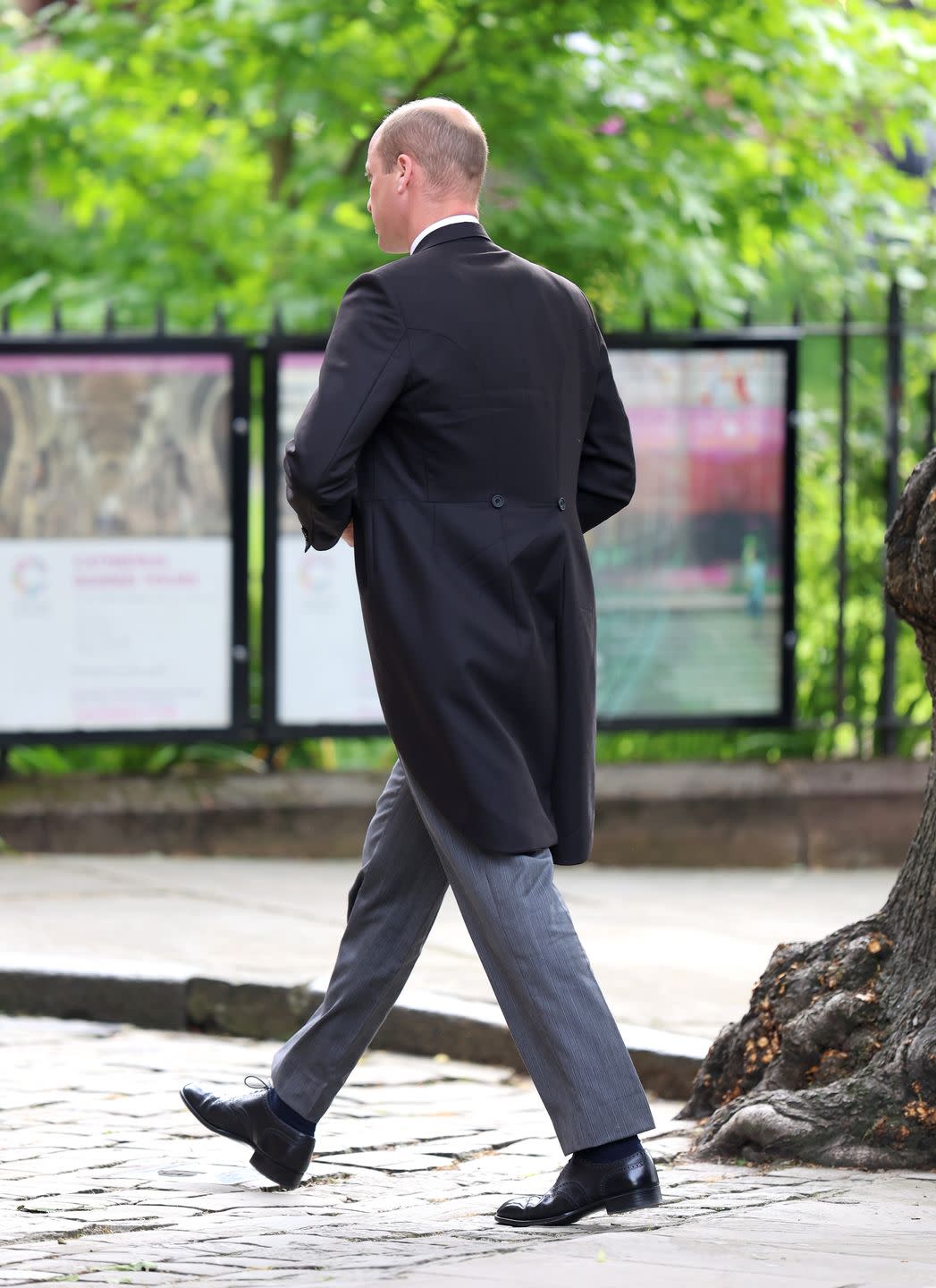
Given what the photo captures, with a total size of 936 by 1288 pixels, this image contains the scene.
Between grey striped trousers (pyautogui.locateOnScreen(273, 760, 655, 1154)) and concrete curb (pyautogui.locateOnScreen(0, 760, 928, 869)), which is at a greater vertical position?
grey striped trousers (pyautogui.locateOnScreen(273, 760, 655, 1154))

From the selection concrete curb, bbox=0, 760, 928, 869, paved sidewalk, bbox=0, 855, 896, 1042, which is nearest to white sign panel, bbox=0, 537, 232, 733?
concrete curb, bbox=0, 760, 928, 869

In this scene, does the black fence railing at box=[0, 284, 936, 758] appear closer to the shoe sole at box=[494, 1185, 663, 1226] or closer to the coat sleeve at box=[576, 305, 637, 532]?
the coat sleeve at box=[576, 305, 637, 532]

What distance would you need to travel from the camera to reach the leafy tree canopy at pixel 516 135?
29.7 feet

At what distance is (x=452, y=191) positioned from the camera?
3754mm

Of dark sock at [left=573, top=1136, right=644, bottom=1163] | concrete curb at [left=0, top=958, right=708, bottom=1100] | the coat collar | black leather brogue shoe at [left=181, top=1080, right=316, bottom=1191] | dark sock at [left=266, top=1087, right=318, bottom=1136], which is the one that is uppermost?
the coat collar

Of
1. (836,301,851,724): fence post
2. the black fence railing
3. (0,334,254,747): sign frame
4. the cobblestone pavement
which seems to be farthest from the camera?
(836,301,851,724): fence post

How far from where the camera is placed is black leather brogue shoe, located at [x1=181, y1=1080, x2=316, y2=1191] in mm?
3936

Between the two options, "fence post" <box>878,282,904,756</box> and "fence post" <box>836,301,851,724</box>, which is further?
"fence post" <box>878,282,904,756</box>

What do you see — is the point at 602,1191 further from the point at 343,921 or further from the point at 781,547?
the point at 781,547

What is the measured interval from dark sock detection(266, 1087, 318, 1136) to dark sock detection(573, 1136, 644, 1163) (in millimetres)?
610

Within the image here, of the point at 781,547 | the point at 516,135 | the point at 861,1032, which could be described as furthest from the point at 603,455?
the point at 516,135

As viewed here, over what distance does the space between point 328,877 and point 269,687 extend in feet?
2.65

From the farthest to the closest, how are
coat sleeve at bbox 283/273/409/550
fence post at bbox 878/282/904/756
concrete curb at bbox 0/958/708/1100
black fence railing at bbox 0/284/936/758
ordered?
fence post at bbox 878/282/904/756 → black fence railing at bbox 0/284/936/758 → concrete curb at bbox 0/958/708/1100 → coat sleeve at bbox 283/273/409/550

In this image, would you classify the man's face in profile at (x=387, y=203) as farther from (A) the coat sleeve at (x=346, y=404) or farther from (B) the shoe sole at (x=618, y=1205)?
(B) the shoe sole at (x=618, y=1205)
